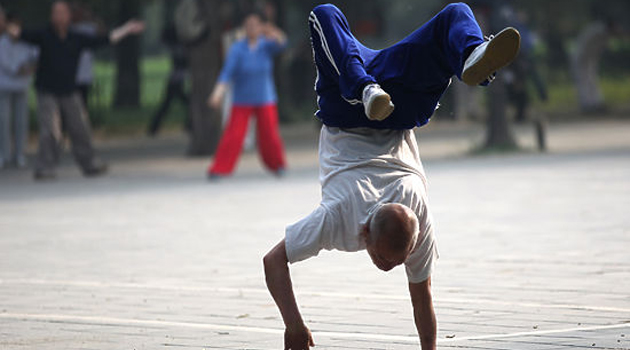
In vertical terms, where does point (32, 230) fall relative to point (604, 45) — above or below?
above

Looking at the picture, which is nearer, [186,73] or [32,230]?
[32,230]

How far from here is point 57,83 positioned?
17031 mm

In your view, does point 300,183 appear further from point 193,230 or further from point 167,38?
point 167,38

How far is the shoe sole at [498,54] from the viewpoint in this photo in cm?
440

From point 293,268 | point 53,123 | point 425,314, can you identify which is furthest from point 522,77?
point 425,314

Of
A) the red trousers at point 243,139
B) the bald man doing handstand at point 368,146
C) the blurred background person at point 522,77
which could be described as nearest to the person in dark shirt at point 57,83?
the red trousers at point 243,139

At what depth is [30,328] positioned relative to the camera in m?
6.54

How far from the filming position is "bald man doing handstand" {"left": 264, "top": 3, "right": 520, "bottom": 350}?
4.91m

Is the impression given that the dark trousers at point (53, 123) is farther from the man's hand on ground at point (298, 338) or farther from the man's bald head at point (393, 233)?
the man's bald head at point (393, 233)

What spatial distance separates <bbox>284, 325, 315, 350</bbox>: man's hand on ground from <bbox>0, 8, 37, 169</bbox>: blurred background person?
14.2 meters

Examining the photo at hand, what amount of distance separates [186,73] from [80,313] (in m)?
19.6

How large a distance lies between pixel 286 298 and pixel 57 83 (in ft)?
40.9

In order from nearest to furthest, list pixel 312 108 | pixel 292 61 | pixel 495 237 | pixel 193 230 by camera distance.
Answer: pixel 495 237
pixel 193 230
pixel 312 108
pixel 292 61

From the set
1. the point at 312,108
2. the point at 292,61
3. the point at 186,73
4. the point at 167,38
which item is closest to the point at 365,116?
the point at 167,38
